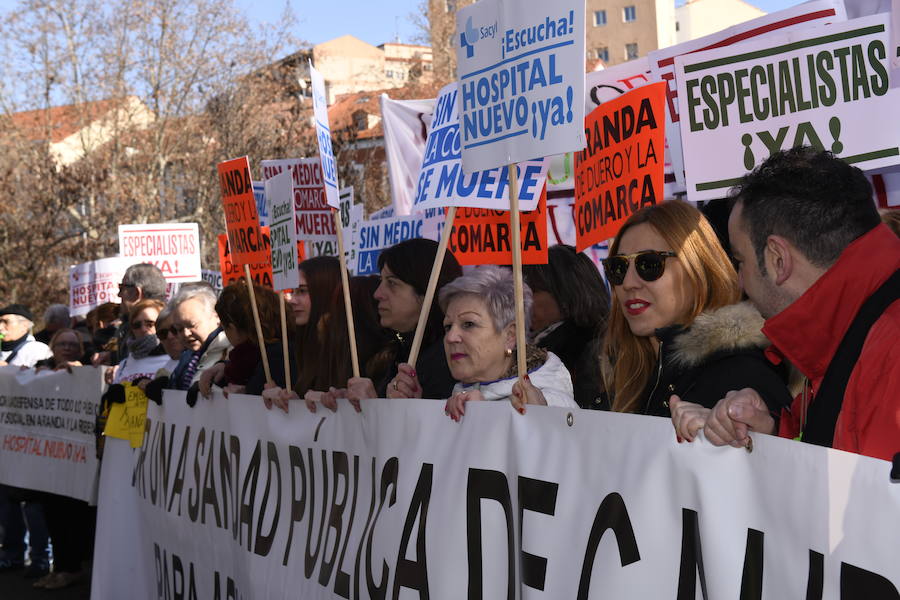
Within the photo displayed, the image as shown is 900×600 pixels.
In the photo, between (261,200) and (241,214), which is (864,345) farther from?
(261,200)

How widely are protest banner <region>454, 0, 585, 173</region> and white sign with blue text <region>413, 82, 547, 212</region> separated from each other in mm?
749

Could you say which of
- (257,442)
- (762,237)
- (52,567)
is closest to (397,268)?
(257,442)

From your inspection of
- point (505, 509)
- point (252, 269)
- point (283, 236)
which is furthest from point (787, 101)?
point (252, 269)

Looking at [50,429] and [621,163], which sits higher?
[621,163]

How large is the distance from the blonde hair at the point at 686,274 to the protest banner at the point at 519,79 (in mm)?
335

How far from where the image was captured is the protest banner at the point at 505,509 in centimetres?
205

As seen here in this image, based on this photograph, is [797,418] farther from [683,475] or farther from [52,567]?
[52,567]

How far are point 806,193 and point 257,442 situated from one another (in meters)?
3.13

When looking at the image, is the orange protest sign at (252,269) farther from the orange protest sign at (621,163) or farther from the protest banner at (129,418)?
the orange protest sign at (621,163)

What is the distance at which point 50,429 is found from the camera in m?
8.48

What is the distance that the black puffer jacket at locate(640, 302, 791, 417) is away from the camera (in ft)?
9.14

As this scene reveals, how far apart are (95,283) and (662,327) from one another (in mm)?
9715

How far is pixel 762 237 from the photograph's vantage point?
Result: 8.20ft

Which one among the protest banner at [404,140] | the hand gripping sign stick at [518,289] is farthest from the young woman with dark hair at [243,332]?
the protest banner at [404,140]
